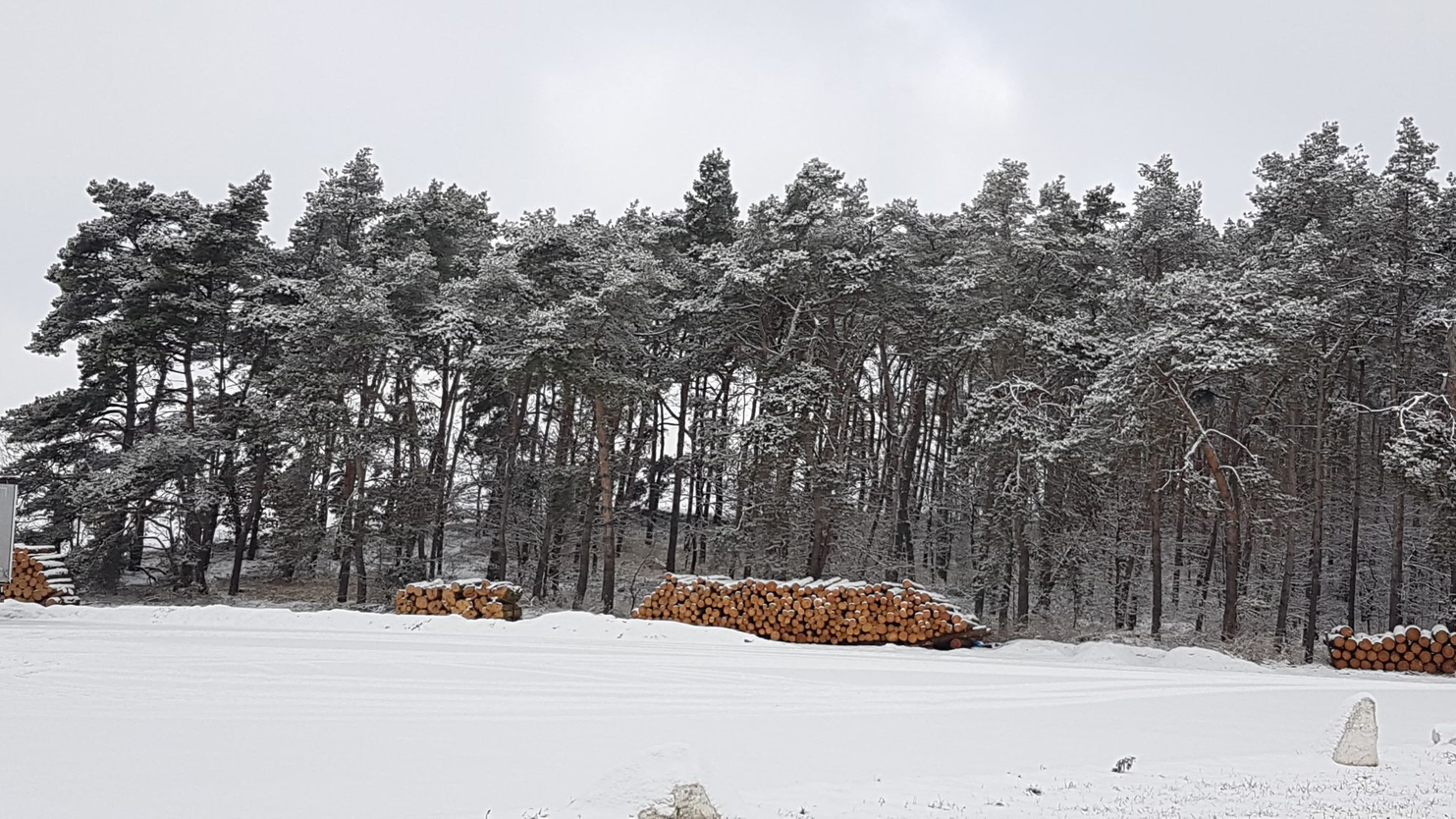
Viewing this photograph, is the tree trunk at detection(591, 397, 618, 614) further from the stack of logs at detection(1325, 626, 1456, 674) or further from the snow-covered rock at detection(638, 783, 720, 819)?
the snow-covered rock at detection(638, 783, 720, 819)

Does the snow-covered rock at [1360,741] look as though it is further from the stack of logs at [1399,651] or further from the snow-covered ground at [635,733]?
the stack of logs at [1399,651]

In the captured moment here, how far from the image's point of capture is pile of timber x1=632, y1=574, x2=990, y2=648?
55.0 ft

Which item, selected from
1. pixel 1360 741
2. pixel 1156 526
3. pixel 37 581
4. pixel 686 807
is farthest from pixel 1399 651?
pixel 37 581

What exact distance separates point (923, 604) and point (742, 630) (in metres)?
3.32

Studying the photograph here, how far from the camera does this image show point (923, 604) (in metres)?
16.9

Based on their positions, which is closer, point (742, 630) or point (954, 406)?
Answer: point (742, 630)

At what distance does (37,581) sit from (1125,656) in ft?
69.0

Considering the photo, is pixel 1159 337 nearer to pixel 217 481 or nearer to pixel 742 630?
pixel 742 630

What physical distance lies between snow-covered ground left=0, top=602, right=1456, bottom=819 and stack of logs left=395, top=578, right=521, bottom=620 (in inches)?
126

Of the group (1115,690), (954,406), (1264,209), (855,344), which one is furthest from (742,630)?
(1264,209)

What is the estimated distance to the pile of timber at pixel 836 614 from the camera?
16.8 metres

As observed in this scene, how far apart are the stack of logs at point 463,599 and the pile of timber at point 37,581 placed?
7.42 meters

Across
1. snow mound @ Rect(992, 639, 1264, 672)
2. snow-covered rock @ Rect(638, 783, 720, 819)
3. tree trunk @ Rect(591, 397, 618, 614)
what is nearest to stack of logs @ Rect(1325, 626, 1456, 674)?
snow mound @ Rect(992, 639, 1264, 672)

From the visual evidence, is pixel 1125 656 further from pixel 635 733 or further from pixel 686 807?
pixel 686 807
